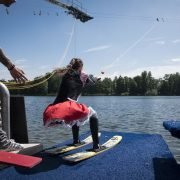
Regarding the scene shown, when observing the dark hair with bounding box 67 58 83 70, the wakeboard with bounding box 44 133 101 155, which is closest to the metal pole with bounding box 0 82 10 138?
the wakeboard with bounding box 44 133 101 155

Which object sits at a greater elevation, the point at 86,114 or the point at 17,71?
the point at 17,71

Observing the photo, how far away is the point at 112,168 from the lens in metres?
6.80

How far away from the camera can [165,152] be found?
8.14 metres

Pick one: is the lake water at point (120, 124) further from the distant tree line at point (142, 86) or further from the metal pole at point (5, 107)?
the distant tree line at point (142, 86)

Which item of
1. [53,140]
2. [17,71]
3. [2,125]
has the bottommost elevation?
[53,140]

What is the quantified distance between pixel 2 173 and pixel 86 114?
235 centimetres

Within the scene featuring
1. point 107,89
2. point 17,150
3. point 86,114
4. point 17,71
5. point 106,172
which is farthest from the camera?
point 107,89

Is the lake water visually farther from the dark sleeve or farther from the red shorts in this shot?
the dark sleeve

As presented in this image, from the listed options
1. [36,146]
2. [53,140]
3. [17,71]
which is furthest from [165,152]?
[53,140]

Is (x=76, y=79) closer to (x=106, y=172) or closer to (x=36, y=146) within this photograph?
(x=36, y=146)

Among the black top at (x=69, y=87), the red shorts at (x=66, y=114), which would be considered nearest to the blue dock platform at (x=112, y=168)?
the red shorts at (x=66, y=114)

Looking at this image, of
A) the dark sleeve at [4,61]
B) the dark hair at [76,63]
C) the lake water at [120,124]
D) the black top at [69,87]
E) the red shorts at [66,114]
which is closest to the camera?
the dark sleeve at [4,61]

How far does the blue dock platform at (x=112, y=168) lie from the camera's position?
627cm

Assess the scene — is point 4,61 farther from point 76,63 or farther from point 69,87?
point 76,63
